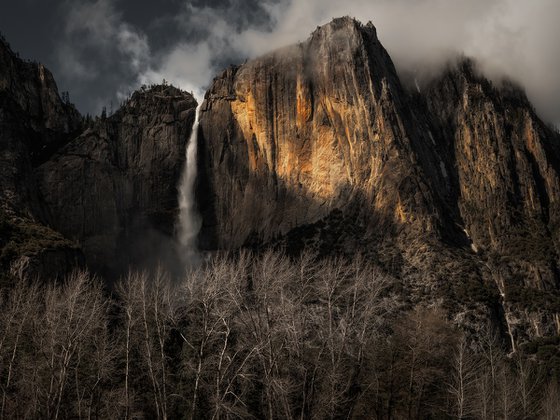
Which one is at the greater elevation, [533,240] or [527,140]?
[527,140]

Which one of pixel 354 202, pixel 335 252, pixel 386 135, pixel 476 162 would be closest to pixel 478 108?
pixel 476 162

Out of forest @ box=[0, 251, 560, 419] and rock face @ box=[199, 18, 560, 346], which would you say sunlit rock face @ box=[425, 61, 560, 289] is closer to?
rock face @ box=[199, 18, 560, 346]

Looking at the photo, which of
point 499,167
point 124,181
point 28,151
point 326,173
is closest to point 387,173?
point 326,173

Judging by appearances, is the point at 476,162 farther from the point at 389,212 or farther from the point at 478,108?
the point at 389,212

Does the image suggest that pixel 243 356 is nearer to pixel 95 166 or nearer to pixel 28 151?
pixel 28 151

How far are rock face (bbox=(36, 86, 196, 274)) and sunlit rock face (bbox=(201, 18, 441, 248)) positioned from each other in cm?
579

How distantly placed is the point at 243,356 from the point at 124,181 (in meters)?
59.5

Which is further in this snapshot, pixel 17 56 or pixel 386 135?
pixel 17 56

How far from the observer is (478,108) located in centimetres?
10044

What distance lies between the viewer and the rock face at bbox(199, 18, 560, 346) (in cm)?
7744

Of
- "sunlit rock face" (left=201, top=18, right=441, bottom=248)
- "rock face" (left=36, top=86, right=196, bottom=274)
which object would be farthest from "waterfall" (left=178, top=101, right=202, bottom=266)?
"sunlit rock face" (left=201, top=18, right=441, bottom=248)

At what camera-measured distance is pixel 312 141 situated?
302 ft

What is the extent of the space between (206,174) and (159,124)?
10935mm

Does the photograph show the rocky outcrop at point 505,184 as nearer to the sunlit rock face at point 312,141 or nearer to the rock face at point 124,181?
the sunlit rock face at point 312,141
